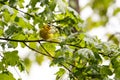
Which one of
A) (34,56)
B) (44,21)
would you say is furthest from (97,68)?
(34,56)

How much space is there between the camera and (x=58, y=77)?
1926 mm

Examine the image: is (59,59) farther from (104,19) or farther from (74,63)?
(104,19)

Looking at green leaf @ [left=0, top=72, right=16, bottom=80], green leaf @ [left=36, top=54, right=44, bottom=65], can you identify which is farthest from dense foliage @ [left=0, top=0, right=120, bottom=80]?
green leaf @ [left=36, top=54, right=44, bottom=65]

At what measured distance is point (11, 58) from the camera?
181cm

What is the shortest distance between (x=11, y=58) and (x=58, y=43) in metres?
0.22

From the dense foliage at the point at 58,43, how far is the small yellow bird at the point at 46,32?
17 millimetres

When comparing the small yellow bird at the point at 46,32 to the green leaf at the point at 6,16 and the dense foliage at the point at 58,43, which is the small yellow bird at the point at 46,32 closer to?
the dense foliage at the point at 58,43

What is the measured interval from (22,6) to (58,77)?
0.39 m

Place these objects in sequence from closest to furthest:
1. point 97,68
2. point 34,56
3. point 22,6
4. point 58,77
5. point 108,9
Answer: point 97,68 < point 58,77 < point 22,6 < point 34,56 < point 108,9

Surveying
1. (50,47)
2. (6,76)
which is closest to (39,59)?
(50,47)

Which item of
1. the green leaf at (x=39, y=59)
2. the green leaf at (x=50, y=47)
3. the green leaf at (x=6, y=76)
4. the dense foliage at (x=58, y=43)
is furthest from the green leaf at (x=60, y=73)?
the green leaf at (x=39, y=59)

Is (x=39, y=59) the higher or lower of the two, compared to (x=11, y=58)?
higher

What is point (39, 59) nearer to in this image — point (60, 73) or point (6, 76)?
point (60, 73)

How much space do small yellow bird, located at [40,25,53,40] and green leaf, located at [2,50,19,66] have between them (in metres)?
0.20
